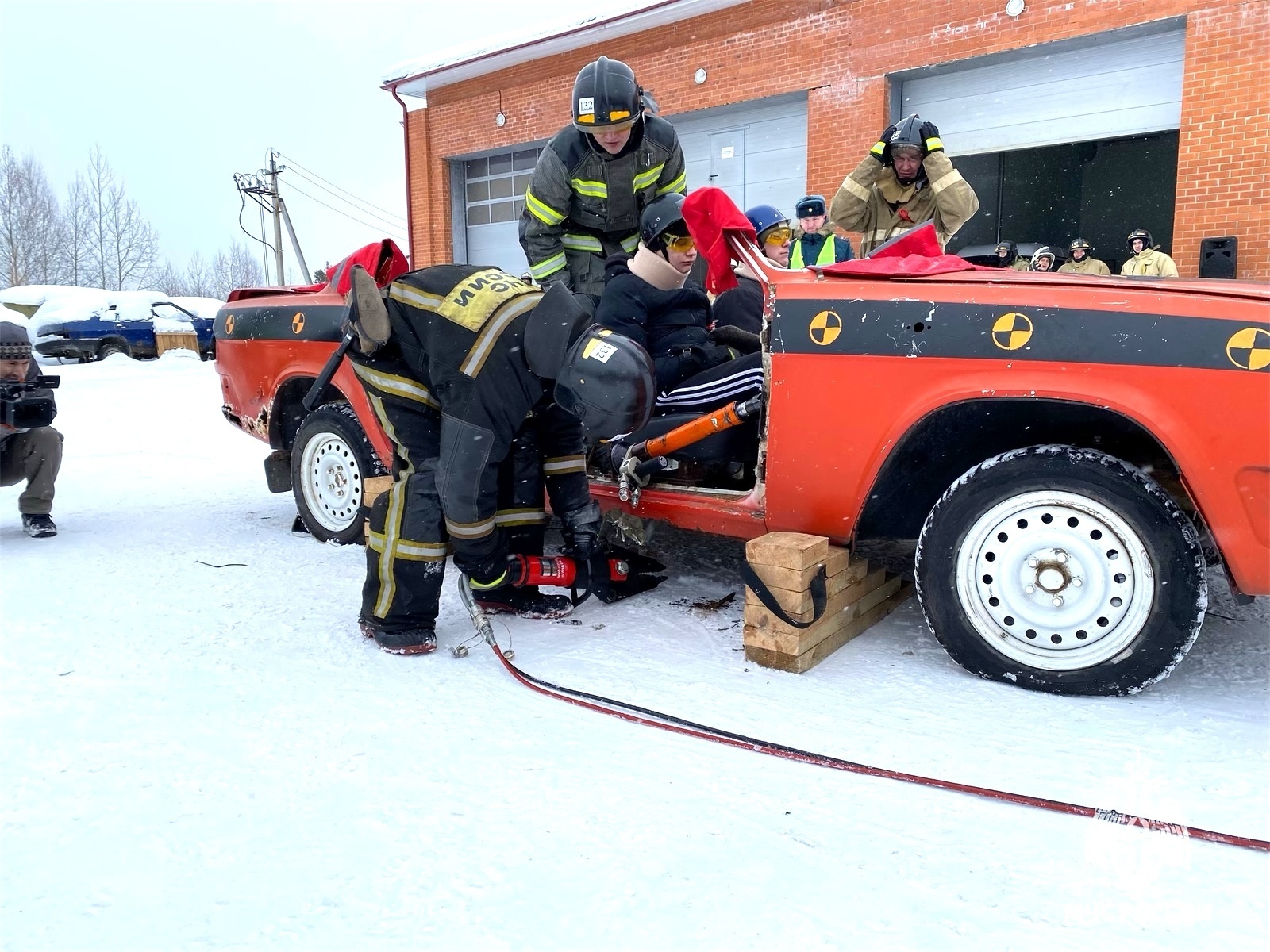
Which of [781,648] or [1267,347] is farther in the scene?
[781,648]

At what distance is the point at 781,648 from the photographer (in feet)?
9.39

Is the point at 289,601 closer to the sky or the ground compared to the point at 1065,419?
closer to the ground

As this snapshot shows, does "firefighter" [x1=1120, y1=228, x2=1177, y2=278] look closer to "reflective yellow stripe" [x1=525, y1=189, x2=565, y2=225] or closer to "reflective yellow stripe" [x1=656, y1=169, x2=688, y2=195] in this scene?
"reflective yellow stripe" [x1=656, y1=169, x2=688, y2=195]

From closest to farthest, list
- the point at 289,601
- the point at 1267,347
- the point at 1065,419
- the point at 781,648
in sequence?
1. the point at 1267,347
2. the point at 1065,419
3. the point at 781,648
4. the point at 289,601

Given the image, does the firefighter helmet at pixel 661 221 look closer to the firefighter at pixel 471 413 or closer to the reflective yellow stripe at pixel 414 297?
the firefighter at pixel 471 413

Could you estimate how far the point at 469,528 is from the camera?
3.04 meters

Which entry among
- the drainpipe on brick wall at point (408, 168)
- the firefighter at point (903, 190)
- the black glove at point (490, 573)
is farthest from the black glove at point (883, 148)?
the drainpipe on brick wall at point (408, 168)

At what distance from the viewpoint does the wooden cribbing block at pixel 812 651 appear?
2.87m

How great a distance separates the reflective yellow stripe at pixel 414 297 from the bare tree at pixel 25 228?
46.5 metres

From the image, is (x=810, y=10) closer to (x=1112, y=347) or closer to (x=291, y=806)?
(x=1112, y=347)

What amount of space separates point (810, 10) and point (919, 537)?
11.1 meters

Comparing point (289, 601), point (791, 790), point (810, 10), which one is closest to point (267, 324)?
point (289, 601)

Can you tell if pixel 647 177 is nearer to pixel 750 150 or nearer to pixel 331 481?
pixel 331 481

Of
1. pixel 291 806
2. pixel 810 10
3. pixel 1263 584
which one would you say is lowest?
pixel 291 806
